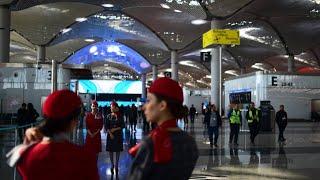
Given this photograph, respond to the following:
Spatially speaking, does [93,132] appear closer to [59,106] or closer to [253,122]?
[59,106]

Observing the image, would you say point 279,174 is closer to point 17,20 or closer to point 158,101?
point 158,101

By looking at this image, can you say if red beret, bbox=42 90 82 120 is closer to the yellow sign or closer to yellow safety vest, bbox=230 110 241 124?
yellow safety vest, bbox=230 110 241 124

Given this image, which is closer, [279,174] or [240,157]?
[279,174]

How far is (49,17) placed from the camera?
148ft

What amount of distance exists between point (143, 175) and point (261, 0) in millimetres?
37361

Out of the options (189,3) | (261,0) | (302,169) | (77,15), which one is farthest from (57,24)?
(302,169)

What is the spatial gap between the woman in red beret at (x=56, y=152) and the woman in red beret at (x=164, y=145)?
0.29 m

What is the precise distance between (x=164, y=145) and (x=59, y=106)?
2.12 ft


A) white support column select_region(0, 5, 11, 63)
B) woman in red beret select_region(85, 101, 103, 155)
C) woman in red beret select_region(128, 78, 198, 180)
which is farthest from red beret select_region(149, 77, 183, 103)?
white support column select_region(0, 5, 11, 63)

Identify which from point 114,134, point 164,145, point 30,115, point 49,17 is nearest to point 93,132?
point 114,134

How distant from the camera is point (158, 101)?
9.32 ft

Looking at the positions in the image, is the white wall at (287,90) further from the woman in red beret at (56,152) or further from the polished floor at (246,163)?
the woman in red beret at (56,152)

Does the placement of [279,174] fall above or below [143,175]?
below

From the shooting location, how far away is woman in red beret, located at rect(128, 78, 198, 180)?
259cm
